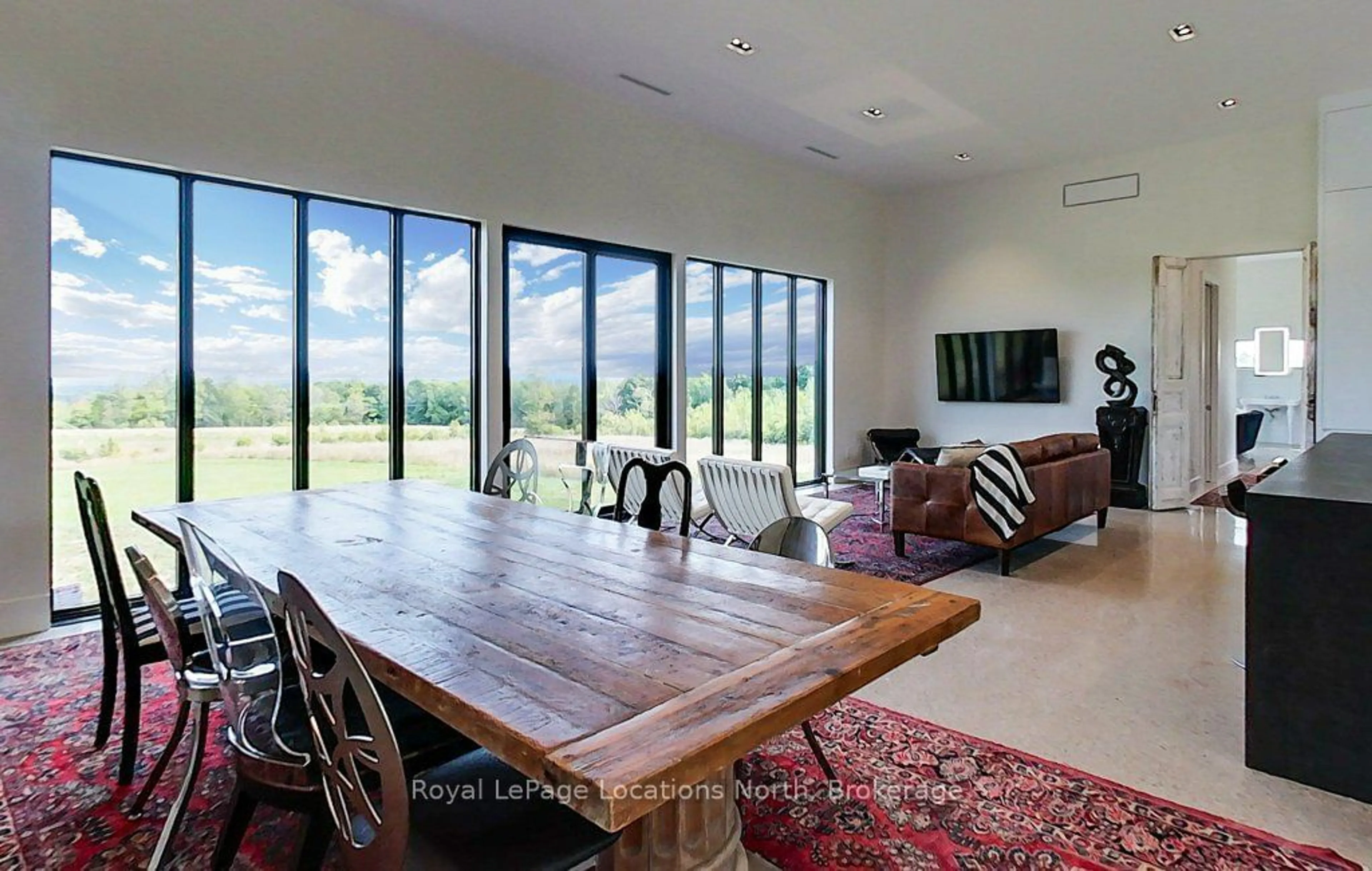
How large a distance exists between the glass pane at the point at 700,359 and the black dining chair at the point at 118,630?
5063 mm

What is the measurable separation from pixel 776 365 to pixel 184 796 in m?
7.05

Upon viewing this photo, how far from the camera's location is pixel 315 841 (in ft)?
5.11

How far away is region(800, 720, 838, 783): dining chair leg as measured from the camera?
7.76 feet

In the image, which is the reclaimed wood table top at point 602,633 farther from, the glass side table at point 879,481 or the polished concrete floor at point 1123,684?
the glass side table at point 879,481

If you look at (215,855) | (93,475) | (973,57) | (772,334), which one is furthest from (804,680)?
(772,334)

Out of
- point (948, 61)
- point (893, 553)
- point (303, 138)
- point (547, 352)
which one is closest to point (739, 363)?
point (547, 352)

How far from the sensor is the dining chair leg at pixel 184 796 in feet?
6.39

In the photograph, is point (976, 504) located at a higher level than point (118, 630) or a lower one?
higher

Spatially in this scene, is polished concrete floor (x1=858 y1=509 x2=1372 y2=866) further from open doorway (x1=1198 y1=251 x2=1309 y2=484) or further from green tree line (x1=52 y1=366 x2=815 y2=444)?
open doorway (x1=1198 y1=251 x2=1309 y2=484)

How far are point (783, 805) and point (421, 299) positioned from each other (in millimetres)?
4323

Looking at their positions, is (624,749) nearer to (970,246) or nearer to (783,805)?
(783,805)

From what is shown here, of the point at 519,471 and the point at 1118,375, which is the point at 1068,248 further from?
the point at 519,471

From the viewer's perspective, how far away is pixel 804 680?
4.32 ft

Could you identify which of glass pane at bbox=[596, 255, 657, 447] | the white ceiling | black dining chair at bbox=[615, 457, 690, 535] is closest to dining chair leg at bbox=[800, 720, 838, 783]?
black dining chair at bbox=[615, 457, 690, 535]
